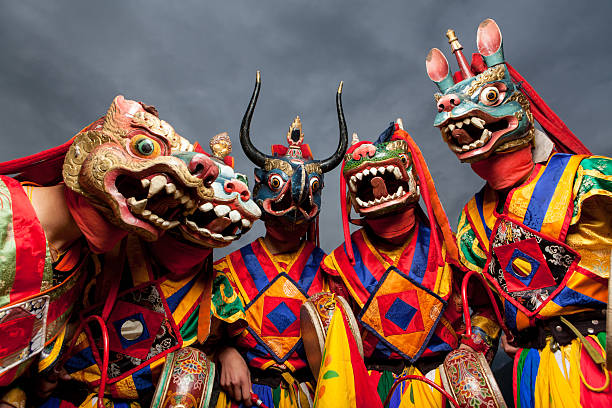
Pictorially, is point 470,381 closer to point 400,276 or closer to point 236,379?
point 400,276

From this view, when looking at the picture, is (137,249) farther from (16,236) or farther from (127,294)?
(16,236)

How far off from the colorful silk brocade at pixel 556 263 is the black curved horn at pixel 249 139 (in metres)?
1.72

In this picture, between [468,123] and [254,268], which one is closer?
[468,123]

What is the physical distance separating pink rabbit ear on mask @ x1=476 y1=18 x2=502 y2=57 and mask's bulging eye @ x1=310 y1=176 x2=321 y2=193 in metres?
1.36

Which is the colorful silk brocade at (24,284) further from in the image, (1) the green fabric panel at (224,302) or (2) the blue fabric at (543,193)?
(2) the blue fabric at (543,193)

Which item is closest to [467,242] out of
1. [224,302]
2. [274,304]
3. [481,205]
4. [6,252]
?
[481,205]

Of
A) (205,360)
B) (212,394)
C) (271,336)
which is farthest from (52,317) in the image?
(271,336)

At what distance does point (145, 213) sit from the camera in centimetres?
171

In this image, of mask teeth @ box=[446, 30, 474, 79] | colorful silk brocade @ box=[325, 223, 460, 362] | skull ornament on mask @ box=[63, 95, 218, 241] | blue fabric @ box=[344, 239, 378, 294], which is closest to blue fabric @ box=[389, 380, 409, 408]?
colorful silk brocade @ box=[325, 223, 460, 362]

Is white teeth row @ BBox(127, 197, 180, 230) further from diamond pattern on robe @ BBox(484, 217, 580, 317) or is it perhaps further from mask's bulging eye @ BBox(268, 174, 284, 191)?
diamond pattern on robe @ BBox(484, 217, 580, 317)

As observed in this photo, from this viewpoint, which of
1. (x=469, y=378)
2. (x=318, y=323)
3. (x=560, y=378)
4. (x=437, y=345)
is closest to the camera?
(x=560, y=378)

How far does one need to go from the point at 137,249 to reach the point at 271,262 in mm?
956

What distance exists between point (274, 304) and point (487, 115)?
176cm

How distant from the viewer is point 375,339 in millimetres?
2590
